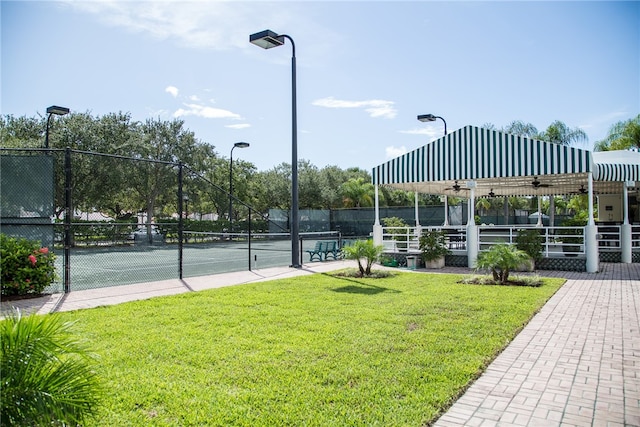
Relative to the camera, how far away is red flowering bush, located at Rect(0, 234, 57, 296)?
942 centimetres

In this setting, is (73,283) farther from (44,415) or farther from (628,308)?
(628,308)

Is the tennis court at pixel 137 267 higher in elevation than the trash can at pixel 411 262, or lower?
lower

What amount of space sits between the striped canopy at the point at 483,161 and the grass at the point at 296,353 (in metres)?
5.98

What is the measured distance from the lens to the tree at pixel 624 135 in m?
28.8

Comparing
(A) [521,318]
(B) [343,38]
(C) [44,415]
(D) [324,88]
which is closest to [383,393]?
(C) [44,415]

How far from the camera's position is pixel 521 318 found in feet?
24.0

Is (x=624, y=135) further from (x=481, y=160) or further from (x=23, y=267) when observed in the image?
(x=23, y=267)

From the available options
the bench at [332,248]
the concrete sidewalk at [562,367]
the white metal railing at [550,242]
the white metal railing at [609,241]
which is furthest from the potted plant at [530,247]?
the bench at [332,248]

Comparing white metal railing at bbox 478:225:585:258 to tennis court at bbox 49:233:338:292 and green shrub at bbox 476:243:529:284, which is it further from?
tennis court at bbox 49:233:338:292

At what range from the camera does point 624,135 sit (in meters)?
29.7

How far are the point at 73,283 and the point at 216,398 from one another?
376 inches

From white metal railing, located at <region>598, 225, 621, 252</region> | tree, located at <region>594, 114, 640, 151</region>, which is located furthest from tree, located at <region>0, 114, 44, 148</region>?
tree, located at <region>594, 114, 640, 151</region>

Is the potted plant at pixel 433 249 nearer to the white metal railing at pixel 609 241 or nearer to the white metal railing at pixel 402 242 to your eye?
the white metal railing at pixel 402 242

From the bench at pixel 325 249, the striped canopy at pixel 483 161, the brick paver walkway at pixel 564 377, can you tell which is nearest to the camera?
the brick paver walkway at pixel 564 377
